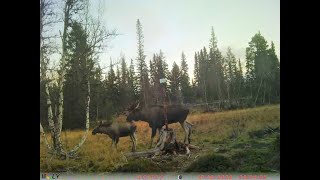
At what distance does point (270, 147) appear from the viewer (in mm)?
5188

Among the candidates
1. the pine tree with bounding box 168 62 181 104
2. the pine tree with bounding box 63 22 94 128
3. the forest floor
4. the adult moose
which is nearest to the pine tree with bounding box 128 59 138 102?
the adult moose

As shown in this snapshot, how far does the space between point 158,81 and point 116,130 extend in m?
0.95

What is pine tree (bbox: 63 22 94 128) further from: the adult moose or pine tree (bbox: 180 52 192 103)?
pine tree (bbox: 180 52 192 103)

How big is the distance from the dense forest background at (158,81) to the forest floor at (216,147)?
188 mm

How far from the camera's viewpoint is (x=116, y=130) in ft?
18.3

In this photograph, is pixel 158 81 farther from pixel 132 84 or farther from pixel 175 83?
pixel 132 84

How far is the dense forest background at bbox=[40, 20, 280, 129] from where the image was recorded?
17.3 ft

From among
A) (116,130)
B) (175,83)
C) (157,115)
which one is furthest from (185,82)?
(116,130)

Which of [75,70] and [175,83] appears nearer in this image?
[175,83]

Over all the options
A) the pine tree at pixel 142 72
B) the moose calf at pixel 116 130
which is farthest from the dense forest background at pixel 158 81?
the moose calf at pixel 116 130

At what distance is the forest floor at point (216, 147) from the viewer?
17.1 feet
